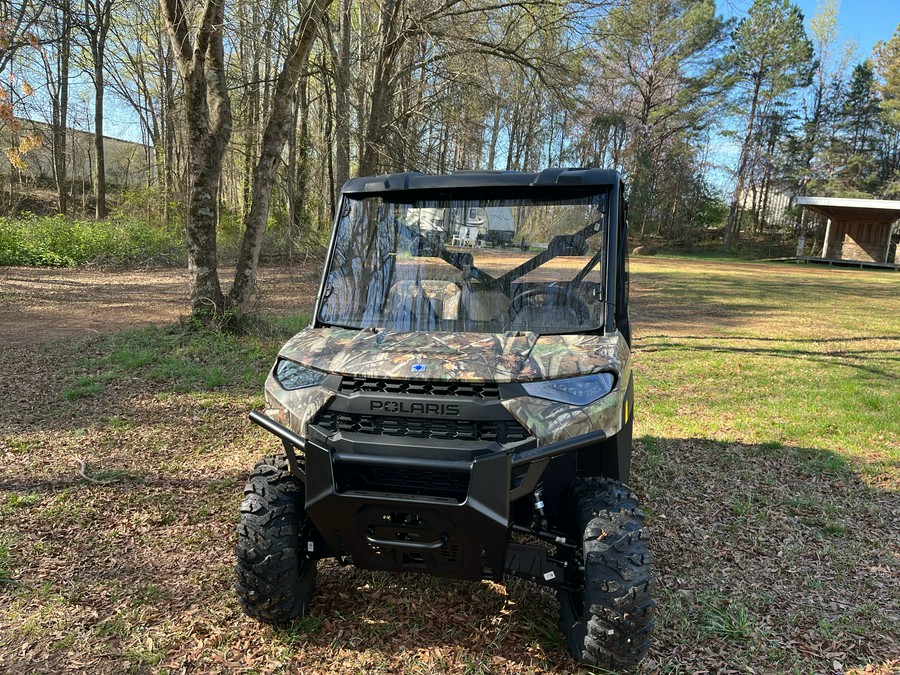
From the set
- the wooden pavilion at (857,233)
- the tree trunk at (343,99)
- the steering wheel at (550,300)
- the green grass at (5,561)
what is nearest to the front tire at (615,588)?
the steering wheel at (550,300)

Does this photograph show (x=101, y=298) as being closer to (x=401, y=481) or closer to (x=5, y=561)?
(x=5, y=561)

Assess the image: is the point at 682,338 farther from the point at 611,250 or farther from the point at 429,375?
the point at 429,375

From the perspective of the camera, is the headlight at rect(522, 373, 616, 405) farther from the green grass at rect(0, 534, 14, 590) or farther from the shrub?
the shrub

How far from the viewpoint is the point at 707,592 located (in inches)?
135

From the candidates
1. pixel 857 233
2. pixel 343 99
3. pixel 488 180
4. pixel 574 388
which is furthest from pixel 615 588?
pixel 857 233

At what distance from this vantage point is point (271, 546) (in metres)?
2.74

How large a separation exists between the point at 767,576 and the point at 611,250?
2.17 m

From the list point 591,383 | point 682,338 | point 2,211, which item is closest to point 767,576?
point 591,383

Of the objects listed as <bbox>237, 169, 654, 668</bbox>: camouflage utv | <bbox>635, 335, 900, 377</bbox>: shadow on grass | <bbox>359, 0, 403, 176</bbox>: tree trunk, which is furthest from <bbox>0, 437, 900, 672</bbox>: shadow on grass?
<bbox>359, 0, 403, 176</bbox>: tree trunk

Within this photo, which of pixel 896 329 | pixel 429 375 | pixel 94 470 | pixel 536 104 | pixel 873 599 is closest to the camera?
pixel 429 375

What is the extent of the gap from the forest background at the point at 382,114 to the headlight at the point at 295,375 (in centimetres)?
643

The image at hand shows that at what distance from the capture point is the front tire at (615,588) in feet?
8.08

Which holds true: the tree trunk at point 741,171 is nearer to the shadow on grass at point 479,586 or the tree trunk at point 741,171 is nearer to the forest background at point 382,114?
the forest background at point 382,114

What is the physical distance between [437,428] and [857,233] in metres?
43.3
